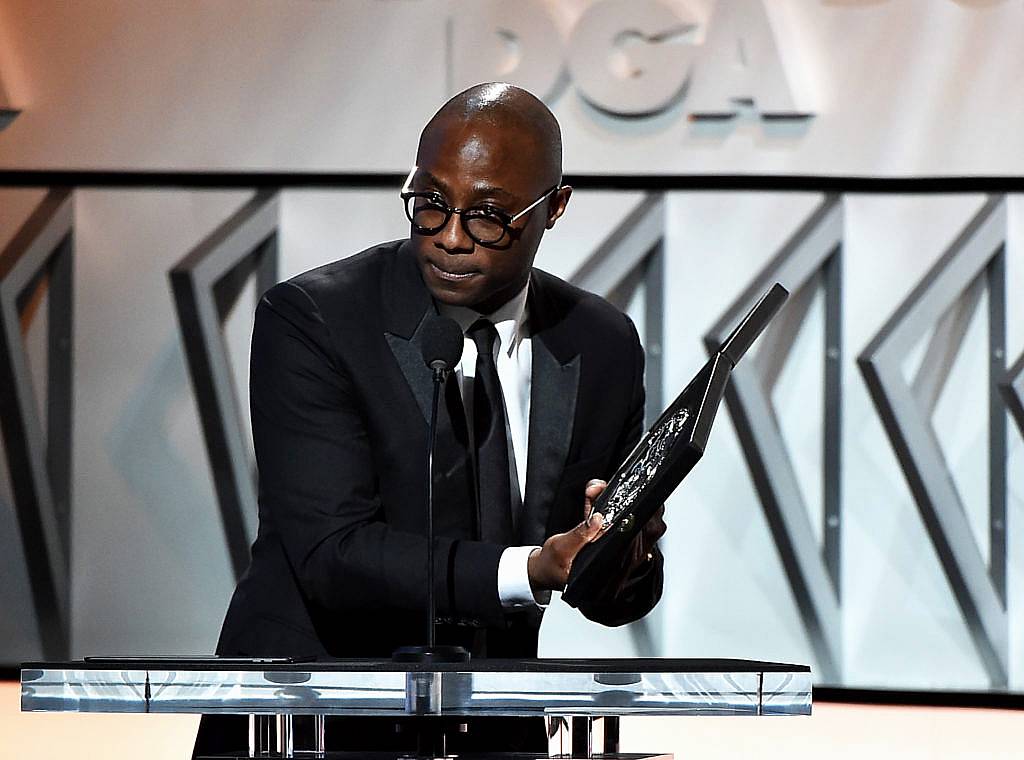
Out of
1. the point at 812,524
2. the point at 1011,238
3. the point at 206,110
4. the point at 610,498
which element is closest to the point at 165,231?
the point at 206,110

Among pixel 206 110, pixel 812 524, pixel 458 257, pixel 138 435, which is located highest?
pixel 206 110

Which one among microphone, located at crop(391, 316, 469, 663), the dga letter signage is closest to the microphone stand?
microphone, located at crop(391, 316, 469, 663)

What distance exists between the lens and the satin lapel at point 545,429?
6.95 ft

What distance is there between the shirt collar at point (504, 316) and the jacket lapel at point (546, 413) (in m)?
0.04

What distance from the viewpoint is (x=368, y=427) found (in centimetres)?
212

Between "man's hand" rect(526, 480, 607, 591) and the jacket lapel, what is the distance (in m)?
0.19

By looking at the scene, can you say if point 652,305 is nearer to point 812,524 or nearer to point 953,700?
point 812,524

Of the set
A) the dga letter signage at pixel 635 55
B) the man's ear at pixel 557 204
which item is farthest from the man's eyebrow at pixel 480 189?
the dga letter signage at pixel 635 55

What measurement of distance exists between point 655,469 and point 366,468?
0.52 meters

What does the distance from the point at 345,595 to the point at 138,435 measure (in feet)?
14.6

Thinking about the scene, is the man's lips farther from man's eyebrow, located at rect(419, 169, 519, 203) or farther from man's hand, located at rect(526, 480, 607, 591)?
man's hand, located at rect(526, 480, 607, 591)

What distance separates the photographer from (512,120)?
2059 mm

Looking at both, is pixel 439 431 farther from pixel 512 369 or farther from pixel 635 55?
pixel 635 55

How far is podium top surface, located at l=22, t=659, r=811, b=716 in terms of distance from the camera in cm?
160
